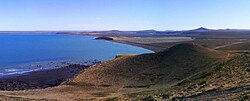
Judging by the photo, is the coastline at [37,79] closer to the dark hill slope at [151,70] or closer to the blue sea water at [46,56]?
the dark hill slope at [151,70]

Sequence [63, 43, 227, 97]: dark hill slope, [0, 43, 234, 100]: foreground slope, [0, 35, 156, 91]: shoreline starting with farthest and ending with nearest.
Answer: [0, 35, 156, 91]: shoreline
[63, 43, 227, 97]: dark hill slope
[0, 43, 234, 100]: foreground slope

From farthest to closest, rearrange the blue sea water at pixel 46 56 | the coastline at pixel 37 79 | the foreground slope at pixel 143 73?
1. the blue sea water at pixel 46 56
2. the coastline at pixel 37 79
3. the foreground slope at pixel 143 73

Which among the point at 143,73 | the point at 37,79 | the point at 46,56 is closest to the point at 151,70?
the point at 143,73

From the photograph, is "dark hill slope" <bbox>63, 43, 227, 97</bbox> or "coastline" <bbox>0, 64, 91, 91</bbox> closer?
"dark hill slope" <bbox>63, 43, 227, 97</bbox>

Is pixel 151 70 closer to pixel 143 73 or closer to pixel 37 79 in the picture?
pixel 143 73

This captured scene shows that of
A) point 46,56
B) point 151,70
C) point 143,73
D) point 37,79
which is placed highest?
point 151,70

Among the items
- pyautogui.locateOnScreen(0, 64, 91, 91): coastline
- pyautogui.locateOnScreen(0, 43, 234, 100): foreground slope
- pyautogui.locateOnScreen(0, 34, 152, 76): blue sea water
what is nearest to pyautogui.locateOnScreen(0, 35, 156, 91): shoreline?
pyautogui.locateOnScreen(0, 64, 91, 91): coastline

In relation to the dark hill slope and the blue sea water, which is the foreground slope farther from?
the blue sea water

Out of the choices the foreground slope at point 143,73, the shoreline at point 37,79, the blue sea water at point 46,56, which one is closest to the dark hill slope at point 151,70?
the foreground slope at point 143,73

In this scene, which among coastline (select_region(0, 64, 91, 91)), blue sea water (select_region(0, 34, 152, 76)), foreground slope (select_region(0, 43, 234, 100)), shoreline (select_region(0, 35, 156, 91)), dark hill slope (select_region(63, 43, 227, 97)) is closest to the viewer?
foreground slope (select_region(0, 43, 234, 100))
